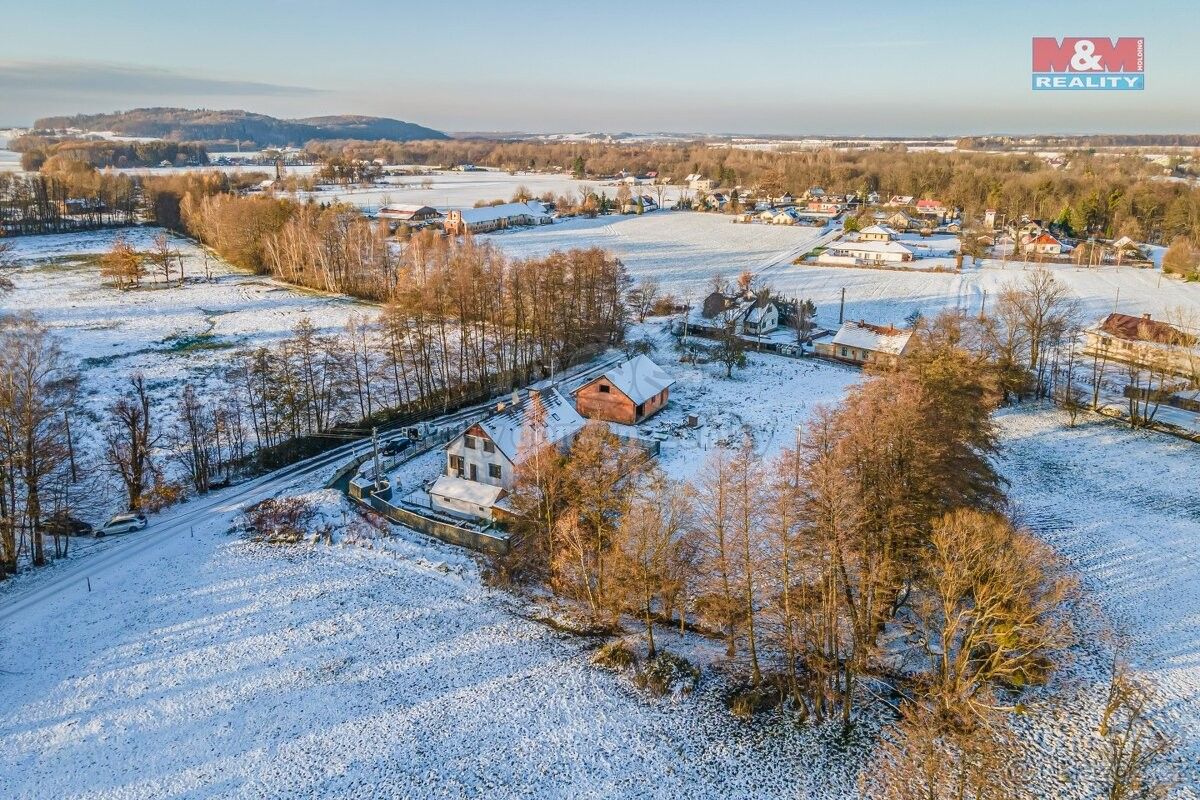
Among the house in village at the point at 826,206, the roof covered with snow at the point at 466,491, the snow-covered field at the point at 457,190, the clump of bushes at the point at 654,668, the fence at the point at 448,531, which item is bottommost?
the clump of bushes at the point at 654,668

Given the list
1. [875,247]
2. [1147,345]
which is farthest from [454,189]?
[1147,345]

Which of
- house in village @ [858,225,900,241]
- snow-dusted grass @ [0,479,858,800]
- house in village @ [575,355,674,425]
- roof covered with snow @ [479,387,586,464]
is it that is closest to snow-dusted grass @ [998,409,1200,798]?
snow-dusted grass @ [0,479,858,800]

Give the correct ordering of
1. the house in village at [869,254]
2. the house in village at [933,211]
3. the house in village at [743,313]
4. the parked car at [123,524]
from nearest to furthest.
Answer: the parked car at [123,524] < the house in village at [743,313] < the house in village at [869,254] < the house in village at [933,211]

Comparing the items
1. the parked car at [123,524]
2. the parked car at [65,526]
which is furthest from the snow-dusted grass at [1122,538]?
the parked car at [65,526]

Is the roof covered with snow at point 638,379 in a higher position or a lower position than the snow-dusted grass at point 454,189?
lower

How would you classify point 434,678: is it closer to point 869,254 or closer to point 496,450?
point 496,450

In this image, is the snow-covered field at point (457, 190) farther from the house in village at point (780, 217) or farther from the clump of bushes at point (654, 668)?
the clump of bushes at point (654, 668)
